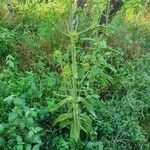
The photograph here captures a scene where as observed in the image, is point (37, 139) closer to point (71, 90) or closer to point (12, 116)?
point (12, 116)

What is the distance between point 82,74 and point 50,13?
2823 mm

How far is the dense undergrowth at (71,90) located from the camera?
454 centimetres

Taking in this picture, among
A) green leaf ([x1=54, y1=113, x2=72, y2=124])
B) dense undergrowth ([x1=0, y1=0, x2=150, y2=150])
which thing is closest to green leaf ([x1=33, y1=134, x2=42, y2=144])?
dense undergrowth ([x1=0, y1=0, x2=150, y2=150])

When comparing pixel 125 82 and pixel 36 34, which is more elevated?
pixel 36 34

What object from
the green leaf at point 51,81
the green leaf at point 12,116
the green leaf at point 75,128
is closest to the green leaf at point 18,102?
the green leaf at point 12,116

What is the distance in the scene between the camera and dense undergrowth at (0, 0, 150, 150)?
454 cm

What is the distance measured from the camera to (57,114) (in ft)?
16.1

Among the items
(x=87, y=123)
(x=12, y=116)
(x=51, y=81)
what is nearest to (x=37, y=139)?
(x=12, y=116)

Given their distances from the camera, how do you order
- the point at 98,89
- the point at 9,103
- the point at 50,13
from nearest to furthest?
the point at 9,103
the point at 98,89
the point at 50,13

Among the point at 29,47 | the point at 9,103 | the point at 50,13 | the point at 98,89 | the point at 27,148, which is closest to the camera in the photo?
the point at 27,148

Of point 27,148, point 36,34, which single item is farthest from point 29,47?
point 27,148

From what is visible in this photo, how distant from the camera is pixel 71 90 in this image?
15.3 ft

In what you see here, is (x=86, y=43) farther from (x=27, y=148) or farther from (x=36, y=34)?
(x=27, y=148)

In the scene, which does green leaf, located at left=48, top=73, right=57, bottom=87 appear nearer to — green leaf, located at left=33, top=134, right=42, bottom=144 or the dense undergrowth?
the dense undergrowth
